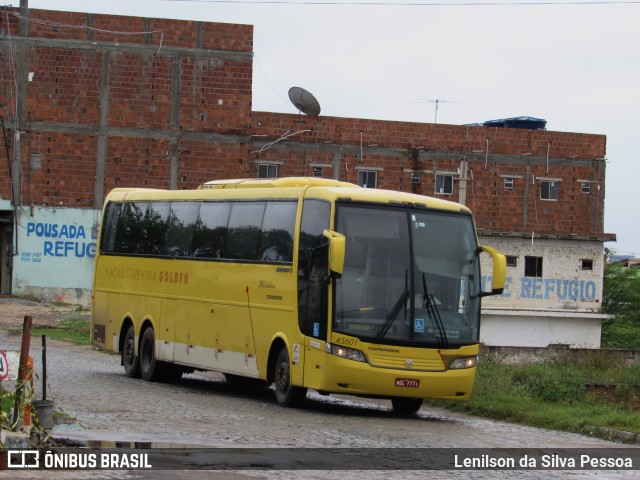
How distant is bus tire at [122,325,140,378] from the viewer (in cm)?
2517

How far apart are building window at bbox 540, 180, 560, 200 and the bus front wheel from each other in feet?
132

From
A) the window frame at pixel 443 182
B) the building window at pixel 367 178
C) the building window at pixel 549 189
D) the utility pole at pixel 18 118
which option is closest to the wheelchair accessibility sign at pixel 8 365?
the utility pole at pixel 18 118

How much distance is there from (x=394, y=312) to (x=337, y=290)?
3.06 feet

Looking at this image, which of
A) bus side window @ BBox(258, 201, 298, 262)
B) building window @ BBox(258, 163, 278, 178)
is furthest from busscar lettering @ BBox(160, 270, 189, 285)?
building window @ BBox(258, 163, 278, 178)

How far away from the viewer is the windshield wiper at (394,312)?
18.7 m

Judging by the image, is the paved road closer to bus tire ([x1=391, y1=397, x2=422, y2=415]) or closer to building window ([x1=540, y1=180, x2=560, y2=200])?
bus tire ([x1=391, y1=397, x2=422, y2=415])

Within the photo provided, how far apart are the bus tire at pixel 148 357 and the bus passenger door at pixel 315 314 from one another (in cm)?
605

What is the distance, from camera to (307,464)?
41.6 feet

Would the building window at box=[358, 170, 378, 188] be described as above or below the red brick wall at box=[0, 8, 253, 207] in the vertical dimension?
below

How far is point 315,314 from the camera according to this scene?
18.9 metres

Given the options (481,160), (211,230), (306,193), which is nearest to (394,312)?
(306,193)

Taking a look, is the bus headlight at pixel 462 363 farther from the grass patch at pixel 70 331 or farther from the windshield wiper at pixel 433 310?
the grass patch at pixel 70 331

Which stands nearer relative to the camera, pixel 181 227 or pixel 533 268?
pixel 181 227

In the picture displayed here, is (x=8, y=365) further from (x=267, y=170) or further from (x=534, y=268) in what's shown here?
(x=534, y=268)
